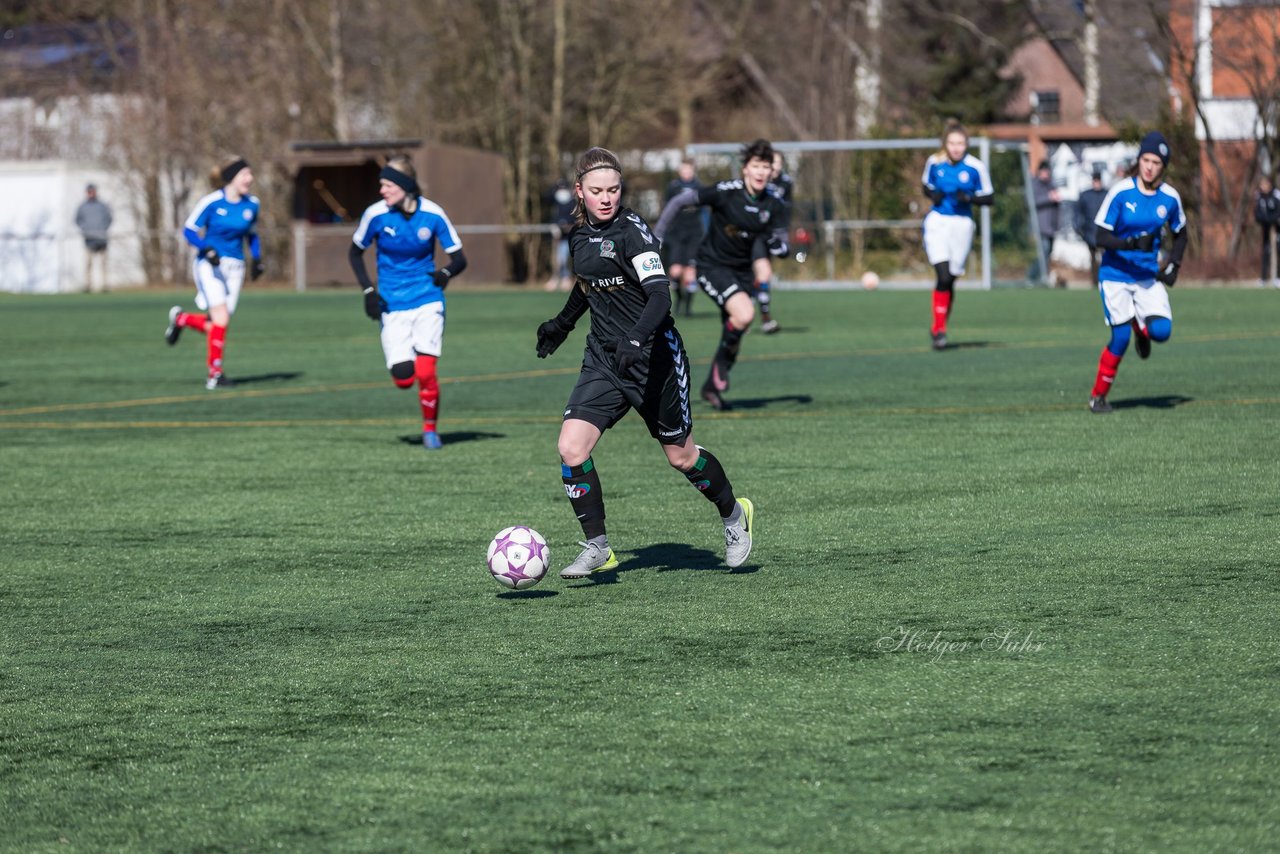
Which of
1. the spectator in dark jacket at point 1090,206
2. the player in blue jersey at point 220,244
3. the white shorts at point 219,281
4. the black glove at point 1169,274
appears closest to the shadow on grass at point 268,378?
the player in blue jersey at point 220,244

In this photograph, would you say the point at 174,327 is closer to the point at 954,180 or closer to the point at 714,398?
the point at 714,398

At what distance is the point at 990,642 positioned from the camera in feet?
20.9

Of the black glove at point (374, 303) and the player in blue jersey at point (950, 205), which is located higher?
the player in blue jersey at point (950, 205)

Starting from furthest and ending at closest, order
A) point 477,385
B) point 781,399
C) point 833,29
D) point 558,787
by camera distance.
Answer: point 833,29 → point 477,385 → point 781,399 → point 558,787

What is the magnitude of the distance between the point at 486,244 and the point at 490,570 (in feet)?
120

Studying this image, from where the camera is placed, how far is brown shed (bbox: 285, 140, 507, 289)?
139 ft

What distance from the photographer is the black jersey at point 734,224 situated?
15211 millimetres

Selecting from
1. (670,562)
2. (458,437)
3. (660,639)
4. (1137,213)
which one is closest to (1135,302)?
(1137,213)

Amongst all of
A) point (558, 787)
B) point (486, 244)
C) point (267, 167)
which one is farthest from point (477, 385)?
point (267, 167)

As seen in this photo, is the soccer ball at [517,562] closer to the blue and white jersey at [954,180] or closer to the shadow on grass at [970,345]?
the blue and white jersey at [954,180]

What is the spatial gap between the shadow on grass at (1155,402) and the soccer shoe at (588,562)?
7215mm

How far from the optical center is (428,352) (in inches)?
504

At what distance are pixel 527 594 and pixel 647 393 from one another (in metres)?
0.95

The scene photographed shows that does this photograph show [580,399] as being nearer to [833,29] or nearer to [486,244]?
[486,244]
